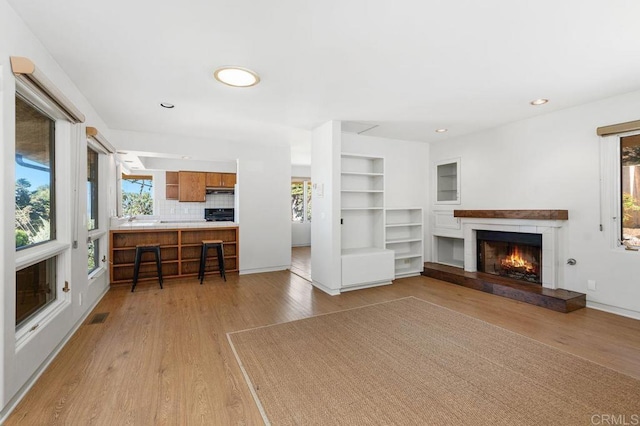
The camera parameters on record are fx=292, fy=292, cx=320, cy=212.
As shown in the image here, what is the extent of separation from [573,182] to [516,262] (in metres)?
1.42

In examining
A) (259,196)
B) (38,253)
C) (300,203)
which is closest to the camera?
(38,253)

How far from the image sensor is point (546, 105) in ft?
12.0

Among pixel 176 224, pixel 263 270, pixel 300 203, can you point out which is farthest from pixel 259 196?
pixel 300 203

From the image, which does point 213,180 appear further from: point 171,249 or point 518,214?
point 518,214

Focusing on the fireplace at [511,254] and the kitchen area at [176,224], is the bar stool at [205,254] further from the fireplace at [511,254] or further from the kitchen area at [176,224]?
the fireplace at [511,254]

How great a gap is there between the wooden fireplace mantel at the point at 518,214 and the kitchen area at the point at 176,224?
413cm

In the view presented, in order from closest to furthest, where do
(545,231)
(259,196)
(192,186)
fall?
(545,231) < (259,196) < (192,186)

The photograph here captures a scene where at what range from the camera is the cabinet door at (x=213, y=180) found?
734cm

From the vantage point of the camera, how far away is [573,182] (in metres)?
3.76

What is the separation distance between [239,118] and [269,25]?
86.3 inches

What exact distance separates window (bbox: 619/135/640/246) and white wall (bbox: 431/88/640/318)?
0.39ft

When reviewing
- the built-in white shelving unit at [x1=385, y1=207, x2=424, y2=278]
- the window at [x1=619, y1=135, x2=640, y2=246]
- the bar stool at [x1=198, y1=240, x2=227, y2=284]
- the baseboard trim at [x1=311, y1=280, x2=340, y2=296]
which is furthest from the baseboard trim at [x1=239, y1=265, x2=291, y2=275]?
the window at [x1=619, y1=135, x2=640, y2=246]

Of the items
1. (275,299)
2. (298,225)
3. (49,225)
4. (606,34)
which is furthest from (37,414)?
(298,225)

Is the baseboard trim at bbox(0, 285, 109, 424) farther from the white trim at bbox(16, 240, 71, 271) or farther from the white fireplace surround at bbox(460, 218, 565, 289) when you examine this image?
the white fireplace surround at bbox(460, 218, 565, 289)
